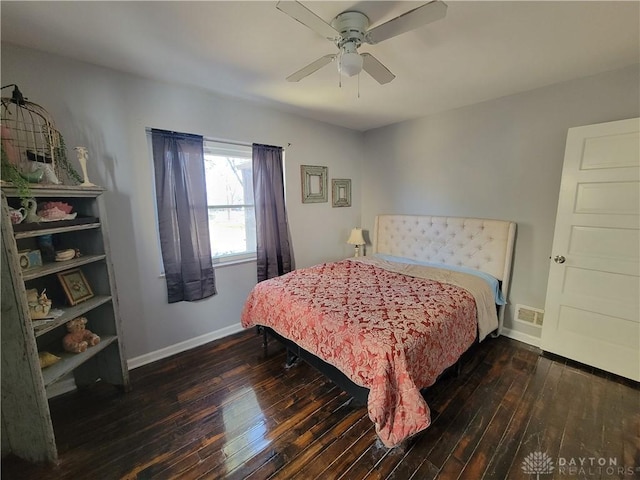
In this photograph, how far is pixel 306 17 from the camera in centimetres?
121

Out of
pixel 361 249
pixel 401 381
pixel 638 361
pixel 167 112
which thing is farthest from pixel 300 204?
pixel 638 361

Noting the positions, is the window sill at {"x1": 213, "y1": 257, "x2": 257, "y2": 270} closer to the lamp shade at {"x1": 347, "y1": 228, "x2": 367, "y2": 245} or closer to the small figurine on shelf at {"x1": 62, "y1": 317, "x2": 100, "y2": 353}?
the small figurine on shelf at {"x1": 62, "y1": 317, "x2": 100, "y2": 353}

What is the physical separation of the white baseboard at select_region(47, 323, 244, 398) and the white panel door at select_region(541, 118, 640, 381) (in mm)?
3227

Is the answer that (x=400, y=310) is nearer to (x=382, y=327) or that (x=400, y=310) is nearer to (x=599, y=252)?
(x=382, y=327)

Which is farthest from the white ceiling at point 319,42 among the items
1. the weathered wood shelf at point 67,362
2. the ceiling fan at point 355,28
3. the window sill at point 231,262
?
the weathered wood shelf at point 67,362

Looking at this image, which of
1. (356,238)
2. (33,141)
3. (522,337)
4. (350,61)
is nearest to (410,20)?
(350,61)

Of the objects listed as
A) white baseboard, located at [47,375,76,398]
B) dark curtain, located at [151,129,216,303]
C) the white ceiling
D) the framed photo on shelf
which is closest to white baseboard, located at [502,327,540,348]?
the white ceiling

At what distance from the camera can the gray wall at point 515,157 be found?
7.44 ft

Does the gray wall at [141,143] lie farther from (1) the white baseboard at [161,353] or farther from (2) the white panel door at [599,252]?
(2) the white panel door at [599,252]

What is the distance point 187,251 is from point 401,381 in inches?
83.5

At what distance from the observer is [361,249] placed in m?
4.16

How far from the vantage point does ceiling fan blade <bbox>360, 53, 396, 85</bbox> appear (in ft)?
5.15

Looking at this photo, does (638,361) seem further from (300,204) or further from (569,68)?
(300,204)

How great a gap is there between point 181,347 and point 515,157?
382 cm
